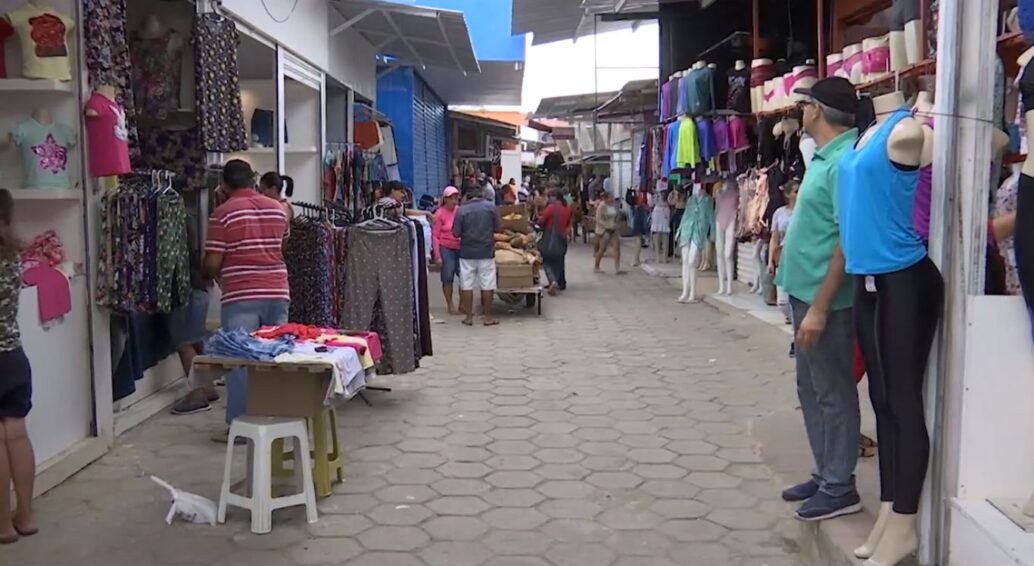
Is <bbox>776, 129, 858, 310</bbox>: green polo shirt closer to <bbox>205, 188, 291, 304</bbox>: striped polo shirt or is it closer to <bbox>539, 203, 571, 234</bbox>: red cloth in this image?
<bbox>205, 188, 291, 304</bbox>: striped polo shirt

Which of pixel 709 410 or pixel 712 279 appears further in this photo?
pixel 712 279

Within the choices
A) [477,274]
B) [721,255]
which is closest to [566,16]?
[721,255]

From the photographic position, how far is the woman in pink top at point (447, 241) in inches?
437

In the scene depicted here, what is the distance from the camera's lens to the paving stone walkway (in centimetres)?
398

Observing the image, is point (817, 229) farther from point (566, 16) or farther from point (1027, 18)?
point (566, 16)

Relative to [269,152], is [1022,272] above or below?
below

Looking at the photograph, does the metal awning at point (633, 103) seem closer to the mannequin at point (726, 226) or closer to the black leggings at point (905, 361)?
the mannequin at point (726, 226)

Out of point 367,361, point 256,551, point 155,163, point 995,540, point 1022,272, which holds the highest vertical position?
point 155,163

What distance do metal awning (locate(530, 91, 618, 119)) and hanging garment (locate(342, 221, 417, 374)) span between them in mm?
13493

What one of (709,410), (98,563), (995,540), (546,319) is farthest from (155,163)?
(995,540)

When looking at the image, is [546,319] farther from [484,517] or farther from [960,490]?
[960,490]

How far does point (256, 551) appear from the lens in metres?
3.96

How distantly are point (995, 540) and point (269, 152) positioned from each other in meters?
7.69

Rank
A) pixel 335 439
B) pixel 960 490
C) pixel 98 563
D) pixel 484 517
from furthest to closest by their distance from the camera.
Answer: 1. pixel 335 439
2. pixel 484 517
3. pixel 98 563
4. pixel 960 490
